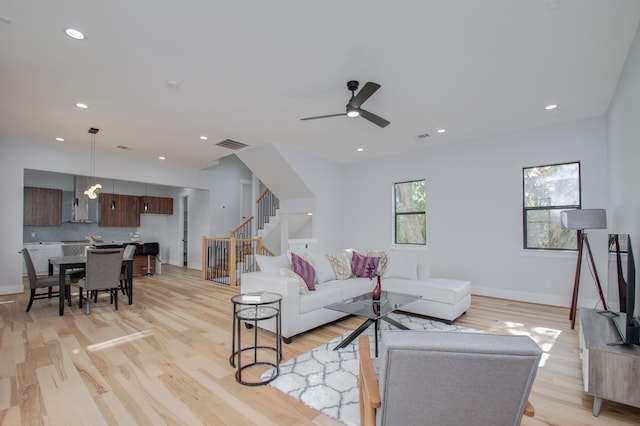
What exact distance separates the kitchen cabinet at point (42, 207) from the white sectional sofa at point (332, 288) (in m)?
7.11

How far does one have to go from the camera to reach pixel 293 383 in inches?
98.7

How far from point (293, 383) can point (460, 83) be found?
3.61 m

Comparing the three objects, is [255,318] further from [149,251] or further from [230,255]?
[149,251]

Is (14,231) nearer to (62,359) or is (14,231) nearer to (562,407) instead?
(62,359)

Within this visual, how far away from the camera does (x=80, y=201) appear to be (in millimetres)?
8156

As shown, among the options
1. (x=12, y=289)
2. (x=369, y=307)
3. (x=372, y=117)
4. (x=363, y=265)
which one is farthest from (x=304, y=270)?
(x=12, y=289)

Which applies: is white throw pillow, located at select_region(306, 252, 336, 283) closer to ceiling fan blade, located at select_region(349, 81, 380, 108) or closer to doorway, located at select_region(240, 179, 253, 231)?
ceiling fan blade, located at select_region(349, 81, 380, 108)

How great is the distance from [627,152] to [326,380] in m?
3.85

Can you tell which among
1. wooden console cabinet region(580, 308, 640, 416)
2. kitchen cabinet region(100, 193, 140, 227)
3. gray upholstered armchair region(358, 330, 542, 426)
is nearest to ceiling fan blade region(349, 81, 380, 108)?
gray upholstered armchair region(358, 330, 542, 426)

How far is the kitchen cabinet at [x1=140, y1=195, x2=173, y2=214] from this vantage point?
30.5ft

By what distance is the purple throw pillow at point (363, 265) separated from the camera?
15.4 feet

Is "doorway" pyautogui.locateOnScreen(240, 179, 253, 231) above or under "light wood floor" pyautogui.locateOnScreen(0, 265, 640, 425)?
above

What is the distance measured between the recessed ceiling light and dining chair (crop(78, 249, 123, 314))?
3.04m

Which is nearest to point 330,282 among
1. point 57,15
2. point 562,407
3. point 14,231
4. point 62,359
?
point 562,407
